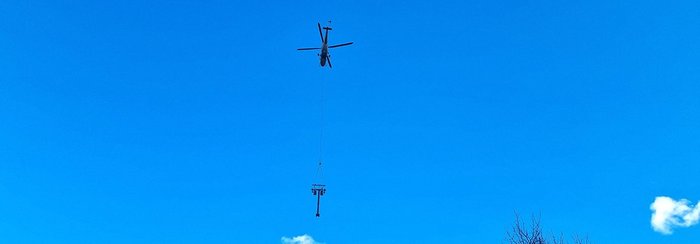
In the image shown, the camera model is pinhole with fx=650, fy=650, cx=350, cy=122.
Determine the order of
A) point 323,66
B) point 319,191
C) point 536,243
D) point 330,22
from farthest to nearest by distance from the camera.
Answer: point 330,22, point 323,66, point 319,191, point 536,243

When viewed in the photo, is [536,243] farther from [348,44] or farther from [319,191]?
[348,44]

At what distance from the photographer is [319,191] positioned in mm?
64000

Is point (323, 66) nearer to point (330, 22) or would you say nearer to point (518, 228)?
point (330, 22)

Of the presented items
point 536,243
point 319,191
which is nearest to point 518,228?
point 536,243

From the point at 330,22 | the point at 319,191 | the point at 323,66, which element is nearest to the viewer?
the point at 319,191

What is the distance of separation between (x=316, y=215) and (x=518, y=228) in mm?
24270

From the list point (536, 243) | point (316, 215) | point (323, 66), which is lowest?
point (536, 243)

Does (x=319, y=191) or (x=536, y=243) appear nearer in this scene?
(x=536, y=243)

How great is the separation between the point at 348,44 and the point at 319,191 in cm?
1829

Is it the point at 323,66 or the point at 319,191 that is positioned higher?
the point at 323,66

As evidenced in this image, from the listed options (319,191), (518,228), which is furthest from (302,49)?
(518,228)

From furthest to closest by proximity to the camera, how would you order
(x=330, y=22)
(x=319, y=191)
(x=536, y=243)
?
(x=330, y=22) → (x=319, y=191) → (x=536, y=243)

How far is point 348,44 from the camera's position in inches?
2881

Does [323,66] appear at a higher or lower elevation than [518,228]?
higher
